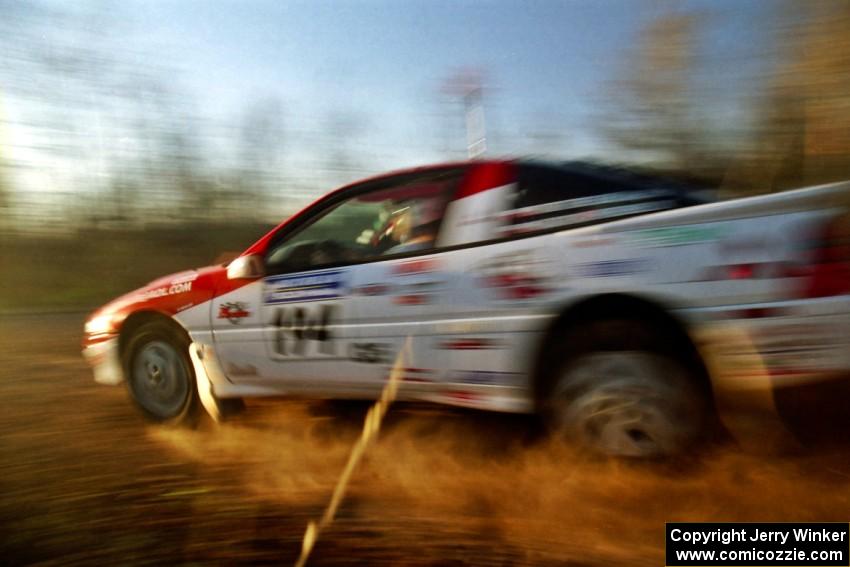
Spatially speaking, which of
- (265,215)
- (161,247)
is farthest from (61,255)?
(265,215)

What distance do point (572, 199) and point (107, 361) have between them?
3.38m

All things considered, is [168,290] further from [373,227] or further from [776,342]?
[776,342]

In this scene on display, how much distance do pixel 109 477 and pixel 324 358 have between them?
4.09 feet

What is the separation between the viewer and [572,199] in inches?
123

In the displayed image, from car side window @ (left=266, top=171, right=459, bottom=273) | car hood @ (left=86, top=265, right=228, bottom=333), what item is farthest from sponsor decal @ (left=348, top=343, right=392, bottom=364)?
car hood @ (left=86, top=265, right=228, bottom=333)

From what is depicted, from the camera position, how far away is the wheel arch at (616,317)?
9.07 ft

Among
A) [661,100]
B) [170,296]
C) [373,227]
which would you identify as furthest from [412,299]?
[661,100]

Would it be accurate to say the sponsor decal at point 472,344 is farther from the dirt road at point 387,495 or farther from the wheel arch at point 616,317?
the dirt road at point 387,495

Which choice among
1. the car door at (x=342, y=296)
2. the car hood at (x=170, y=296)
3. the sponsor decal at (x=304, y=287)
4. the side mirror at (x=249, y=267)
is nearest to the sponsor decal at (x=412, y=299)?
the car door at (x=342, y=296)

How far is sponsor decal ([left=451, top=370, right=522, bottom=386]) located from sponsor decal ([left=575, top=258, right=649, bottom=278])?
0.59m

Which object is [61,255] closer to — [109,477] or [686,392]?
[109,477]

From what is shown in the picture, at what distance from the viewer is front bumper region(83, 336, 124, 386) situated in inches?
178

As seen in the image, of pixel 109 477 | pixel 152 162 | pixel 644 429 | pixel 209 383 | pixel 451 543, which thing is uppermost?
pixel 152 162

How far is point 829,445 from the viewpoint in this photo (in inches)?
116
